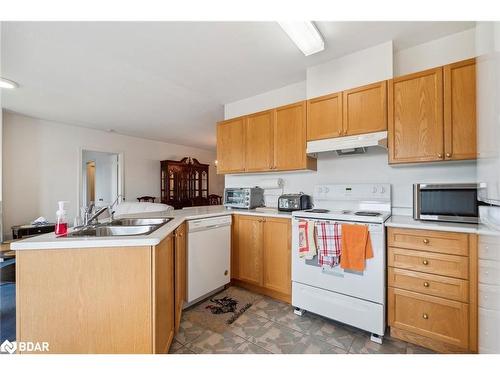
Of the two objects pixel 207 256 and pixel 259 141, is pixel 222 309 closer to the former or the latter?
pixel 207 256

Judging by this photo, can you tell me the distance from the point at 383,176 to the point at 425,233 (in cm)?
75

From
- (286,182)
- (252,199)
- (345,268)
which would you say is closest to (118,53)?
(252,199)

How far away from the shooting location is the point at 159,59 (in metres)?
2.12

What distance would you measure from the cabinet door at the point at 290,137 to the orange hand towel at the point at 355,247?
2.83 feet

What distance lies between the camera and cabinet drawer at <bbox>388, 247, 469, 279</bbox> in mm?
1395

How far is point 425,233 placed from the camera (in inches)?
58.9

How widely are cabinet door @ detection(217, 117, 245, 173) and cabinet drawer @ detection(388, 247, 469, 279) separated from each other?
6.04 ft

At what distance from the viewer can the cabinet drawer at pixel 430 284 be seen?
139 cm

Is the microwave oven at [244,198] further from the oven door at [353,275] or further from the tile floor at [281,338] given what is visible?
the tile floor at [281,338]

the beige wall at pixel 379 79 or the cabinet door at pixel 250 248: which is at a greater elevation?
the beige wall at pixel 379 79

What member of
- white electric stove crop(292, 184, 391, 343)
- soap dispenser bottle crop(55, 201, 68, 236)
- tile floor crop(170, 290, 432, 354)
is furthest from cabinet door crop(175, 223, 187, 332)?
white electric stove crop(292, 184, 391, 343)

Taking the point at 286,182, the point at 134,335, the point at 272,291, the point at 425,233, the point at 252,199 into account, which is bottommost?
the point at 272,291

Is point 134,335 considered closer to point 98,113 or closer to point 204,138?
point 98,113

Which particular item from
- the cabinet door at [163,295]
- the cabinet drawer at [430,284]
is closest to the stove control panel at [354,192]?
the cabinet drawer at [430,284]
